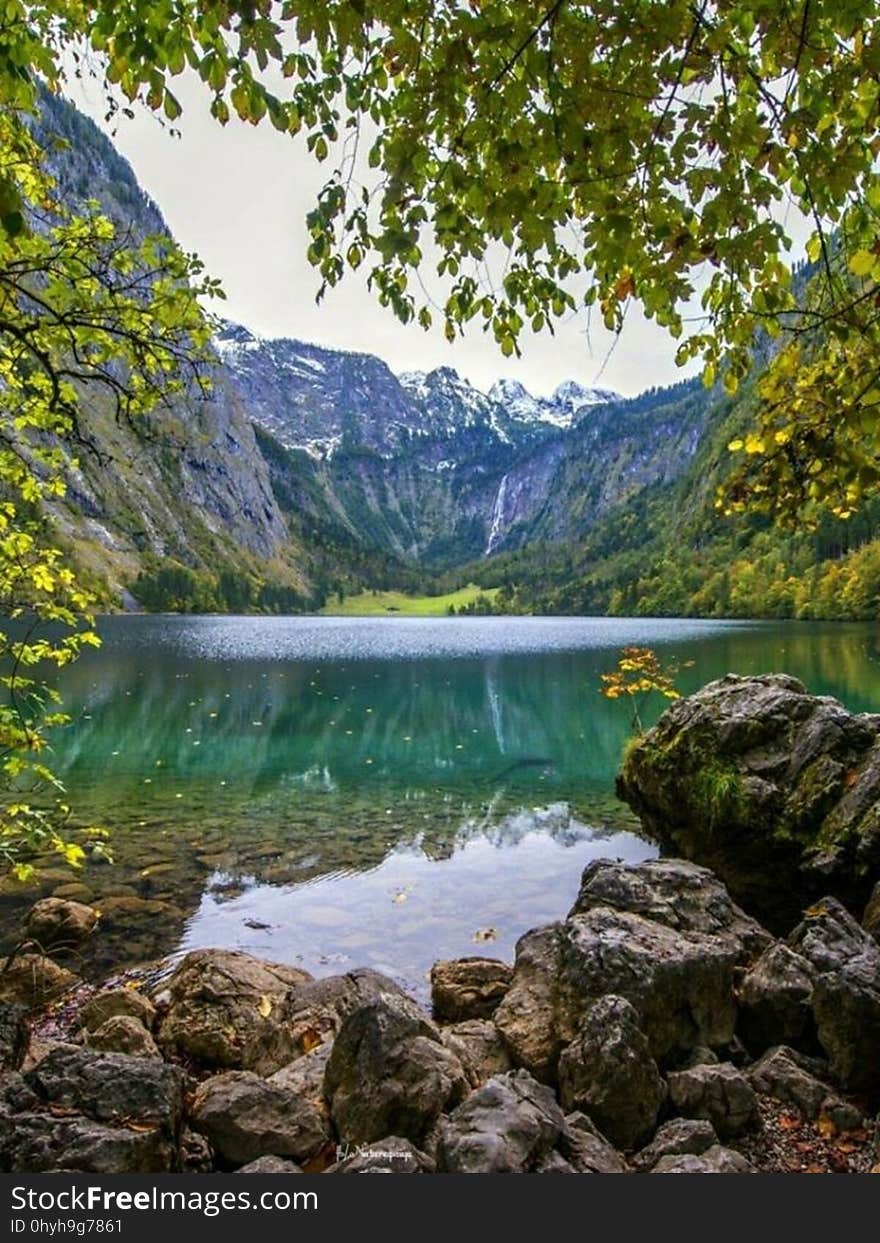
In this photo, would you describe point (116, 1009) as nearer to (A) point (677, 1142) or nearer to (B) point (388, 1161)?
(B) point (388, 1161)

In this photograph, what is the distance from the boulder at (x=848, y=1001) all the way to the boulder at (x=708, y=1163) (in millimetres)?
2118

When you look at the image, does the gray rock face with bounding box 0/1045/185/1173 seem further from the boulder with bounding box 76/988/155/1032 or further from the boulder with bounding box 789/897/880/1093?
the boulder with bounding box 789/897/880/1093

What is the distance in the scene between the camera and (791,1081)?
6508 millimetres

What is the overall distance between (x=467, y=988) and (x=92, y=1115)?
5.66m

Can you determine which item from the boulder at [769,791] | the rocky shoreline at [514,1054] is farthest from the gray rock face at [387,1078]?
the boulder at [769,791]

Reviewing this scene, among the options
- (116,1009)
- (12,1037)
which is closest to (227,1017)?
(116,1009)

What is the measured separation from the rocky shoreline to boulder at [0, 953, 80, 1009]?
1.3 inches

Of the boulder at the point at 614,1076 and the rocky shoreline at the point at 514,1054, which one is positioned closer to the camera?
the rocky shoreline at the point at 514,1054

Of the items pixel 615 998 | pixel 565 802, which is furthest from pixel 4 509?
pixel 565 802

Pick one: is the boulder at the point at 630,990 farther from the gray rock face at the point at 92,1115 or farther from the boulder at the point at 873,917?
the gray rock face at the point at 92,1115

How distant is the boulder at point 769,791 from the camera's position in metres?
11.0

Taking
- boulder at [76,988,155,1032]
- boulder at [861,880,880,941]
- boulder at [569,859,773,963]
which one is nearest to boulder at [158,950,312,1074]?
boulder at [76,988,155,1032]

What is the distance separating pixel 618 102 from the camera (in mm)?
4137

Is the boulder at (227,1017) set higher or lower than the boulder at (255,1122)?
lower
